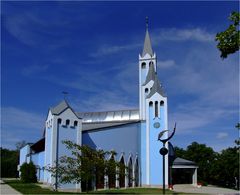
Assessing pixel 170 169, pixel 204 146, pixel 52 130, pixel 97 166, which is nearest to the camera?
pixel 97 166

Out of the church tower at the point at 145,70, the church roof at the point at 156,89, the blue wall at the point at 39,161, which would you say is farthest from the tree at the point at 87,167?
the church tower at the point at 145,70

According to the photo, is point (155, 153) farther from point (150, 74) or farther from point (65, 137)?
point (65, 137)

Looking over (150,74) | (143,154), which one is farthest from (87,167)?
(150,74)

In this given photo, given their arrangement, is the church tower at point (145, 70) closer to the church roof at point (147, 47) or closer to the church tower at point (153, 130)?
the church roof at point (147, 47)

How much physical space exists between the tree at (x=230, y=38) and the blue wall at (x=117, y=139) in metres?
29.7

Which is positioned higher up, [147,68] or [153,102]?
[147,68]

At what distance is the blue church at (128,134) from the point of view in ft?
116

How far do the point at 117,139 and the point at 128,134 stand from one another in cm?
229

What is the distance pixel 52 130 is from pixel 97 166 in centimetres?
1025

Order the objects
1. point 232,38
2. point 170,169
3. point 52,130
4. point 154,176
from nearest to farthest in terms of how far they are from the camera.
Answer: point 232,38 < point 52,130 < point 154,176 < point 170,169

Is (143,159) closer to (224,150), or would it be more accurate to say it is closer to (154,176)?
(154,176)

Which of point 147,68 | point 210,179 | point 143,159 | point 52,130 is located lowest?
point 210,179

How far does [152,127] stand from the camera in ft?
149

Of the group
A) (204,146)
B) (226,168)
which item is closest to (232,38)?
(226,168)
